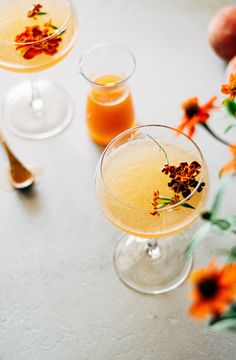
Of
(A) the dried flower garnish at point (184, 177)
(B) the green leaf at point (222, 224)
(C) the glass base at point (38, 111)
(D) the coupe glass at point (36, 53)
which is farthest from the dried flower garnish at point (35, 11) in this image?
(B) the green leaf at point (222, 224)

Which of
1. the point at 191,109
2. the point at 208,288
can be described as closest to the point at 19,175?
the point at 191,109

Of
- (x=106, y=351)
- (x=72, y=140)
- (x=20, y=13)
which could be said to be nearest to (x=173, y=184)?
(x=106, y=351)

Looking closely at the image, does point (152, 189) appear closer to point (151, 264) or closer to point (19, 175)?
point (151, 264)

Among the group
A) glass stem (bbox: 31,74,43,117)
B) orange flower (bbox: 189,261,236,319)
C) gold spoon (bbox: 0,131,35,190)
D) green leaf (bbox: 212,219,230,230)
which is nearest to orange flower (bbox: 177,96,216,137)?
green leaf (bbox: 212,219,230,230)

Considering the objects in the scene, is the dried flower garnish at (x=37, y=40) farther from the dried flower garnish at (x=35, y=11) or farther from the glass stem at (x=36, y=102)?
the glass stem at (x=36, y=102)

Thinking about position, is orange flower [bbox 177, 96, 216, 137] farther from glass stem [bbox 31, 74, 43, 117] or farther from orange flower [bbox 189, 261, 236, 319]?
glass stem [bbox 31, 74, 43, 117]

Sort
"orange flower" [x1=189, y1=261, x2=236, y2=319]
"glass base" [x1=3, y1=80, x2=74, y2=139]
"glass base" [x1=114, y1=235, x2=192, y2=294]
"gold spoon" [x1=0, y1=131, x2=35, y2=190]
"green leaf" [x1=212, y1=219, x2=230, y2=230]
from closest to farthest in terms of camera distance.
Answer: "orange flower" [x1=189, y1=261, x2=236, y2=319]
"green leaf" [x1=212, y1=219, x2=230, y2=230]
"glass base" [x1=114, y1=235, x2=192, y2=294]
"gold spoon" [x1=0, y1=131, x2=35, y2=190]
"glass base" [x1=3, y1=80, x2=74, y2=139]
